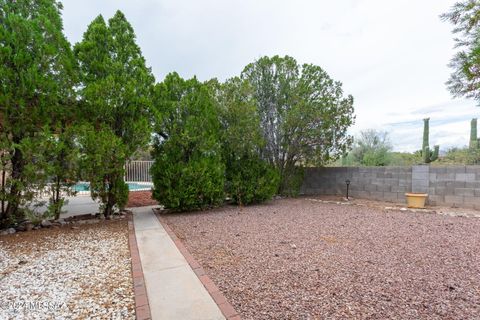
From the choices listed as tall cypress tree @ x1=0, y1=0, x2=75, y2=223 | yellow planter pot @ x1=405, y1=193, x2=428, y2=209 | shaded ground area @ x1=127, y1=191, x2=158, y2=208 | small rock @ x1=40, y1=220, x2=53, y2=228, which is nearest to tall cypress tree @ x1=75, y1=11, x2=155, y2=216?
tall cypress tree @ x1=0, y1=0, x2=75, y2=223

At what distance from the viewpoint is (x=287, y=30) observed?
29.6ft

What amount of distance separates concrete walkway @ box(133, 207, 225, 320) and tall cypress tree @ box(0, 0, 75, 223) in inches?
119

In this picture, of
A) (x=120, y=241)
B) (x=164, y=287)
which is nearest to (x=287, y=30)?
(x=120, y=241)

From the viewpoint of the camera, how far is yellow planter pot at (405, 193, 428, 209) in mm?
7648

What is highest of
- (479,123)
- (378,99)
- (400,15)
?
(400,15)

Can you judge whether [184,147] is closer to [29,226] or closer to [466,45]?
[29,226]

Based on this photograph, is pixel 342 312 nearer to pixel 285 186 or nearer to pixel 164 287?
pixel 164 287

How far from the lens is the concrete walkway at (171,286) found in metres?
2.29

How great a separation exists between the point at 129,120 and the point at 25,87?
2079 millimetres

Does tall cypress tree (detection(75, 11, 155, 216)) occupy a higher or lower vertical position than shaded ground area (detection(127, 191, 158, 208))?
higher

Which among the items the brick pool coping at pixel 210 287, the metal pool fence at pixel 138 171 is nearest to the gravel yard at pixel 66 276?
the brick pool coping at pixel 210 287

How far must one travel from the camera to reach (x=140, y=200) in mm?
9430

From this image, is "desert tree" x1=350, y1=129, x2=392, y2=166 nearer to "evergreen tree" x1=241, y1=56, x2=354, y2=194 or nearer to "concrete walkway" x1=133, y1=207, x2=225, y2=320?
"evergreen tree" x1=241, y1=56, x2=354, y2=194

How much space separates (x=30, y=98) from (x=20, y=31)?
1.28m
